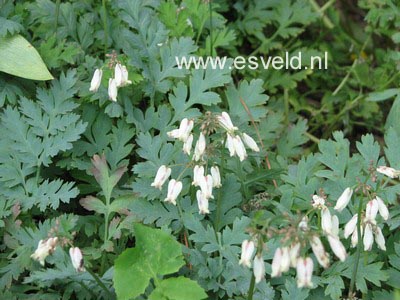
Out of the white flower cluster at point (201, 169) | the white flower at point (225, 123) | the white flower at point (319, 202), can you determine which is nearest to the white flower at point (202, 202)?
the white flower cluster at point (201, 169)

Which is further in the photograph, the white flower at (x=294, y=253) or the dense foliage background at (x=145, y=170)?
the dense foliage background at (x=145, y=170)

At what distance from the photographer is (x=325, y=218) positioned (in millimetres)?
2678

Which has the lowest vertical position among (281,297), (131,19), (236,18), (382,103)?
(382,103)

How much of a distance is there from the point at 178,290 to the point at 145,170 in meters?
0.79

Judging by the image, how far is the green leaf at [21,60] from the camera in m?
3.62

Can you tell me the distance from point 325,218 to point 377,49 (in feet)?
9.32

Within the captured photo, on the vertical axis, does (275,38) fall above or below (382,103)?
above

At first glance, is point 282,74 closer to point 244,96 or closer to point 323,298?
point 244,96

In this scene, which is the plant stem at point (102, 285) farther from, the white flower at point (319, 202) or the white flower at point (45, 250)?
the white flower at point (319, 202)

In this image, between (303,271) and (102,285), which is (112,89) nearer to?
(102,285)

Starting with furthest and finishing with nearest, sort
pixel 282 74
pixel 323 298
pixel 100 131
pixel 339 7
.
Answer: pixel 339 7 → pixel 282 74 → pixel 100 131 → pixel 323 298

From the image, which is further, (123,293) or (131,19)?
(131,19)

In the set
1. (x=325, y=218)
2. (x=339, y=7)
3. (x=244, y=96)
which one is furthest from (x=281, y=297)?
(x=339, y=7)

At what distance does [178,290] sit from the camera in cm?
265
